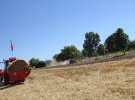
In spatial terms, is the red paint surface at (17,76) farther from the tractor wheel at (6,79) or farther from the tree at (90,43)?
the tree at (90,43)

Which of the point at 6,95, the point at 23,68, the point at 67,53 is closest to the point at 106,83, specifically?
the point at 6,95

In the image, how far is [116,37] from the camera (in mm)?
95875

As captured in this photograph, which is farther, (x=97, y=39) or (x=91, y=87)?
(x=97, y=39)

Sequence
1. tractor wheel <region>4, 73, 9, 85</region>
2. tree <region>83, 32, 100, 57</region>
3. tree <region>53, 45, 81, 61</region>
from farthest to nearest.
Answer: tree <region>83, 32, 100, 57</region> → tree <region>53, 45, 81, 61</region> → tractor wheel <region>4, 73, 9, 85</region>

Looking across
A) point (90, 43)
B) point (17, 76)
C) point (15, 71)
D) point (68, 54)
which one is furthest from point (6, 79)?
point (90, 43)

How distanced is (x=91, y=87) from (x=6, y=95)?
219 inches

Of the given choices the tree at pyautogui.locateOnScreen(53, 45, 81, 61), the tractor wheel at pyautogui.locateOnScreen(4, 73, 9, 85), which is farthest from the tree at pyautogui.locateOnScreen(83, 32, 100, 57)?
the tractor wheel at pyautogui.locateOnScreen(4, 73, 9, 85)

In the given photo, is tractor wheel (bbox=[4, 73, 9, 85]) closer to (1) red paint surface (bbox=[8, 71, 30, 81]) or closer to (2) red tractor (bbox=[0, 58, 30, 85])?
(2) red tractor (bbox=[0, 58, 30, 85])

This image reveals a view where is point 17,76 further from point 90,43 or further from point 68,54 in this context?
point 90,43

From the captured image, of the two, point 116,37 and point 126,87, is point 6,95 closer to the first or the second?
point 126,87

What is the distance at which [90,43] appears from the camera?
150 m

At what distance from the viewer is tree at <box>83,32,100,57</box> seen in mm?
149637

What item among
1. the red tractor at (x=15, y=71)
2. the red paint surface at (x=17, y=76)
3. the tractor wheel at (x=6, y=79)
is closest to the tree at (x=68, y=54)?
the tractor wheel at (x=6, y=79)

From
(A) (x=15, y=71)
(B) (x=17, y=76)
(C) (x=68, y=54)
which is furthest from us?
(C) (x=68, y=54)
